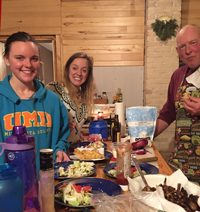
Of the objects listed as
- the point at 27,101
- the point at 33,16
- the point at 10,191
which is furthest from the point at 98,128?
the point at 33,16

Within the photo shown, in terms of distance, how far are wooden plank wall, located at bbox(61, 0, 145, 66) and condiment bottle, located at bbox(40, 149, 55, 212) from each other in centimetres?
391

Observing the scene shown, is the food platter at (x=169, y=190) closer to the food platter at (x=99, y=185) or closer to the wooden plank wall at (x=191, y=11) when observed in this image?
the food platter at (x=99, y=185)

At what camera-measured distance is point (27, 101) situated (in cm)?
147

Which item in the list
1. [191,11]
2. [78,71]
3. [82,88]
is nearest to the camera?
[78,71]

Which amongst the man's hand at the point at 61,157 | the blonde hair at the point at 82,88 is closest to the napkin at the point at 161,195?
the man's hand at the point at 61,157

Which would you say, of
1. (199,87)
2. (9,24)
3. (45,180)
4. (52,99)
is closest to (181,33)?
(199,87)

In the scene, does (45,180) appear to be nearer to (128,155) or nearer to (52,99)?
(128,155)

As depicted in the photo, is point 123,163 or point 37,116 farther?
point 37,116

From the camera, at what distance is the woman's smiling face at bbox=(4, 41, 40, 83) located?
1411 mm

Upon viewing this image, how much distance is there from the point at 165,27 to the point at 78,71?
247 cm

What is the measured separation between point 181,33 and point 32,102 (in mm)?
1575

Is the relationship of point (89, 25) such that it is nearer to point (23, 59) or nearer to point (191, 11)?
point (191, 11)

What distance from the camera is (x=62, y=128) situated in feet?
5.70

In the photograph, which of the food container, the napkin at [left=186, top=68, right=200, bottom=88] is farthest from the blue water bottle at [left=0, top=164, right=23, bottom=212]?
the napkin at [left=186, top=68, right=200, bottom=88]
